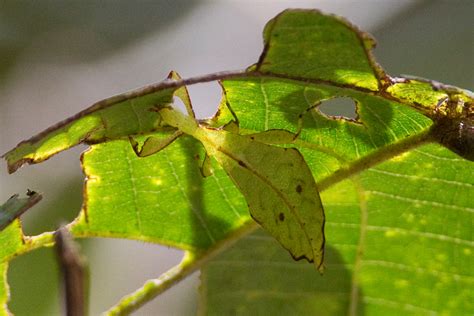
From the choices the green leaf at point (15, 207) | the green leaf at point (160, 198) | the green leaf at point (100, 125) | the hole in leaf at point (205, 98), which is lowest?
the hole in leaf at point (205, 98)

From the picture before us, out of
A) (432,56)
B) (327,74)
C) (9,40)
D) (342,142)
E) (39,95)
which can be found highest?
(327,74)

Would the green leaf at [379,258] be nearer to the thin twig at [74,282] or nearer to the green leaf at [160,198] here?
the green leaf at [160,198]

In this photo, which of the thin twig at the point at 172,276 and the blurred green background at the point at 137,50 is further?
the blurred green background at the point at 137,50

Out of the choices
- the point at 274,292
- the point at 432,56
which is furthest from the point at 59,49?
the point at 274,292

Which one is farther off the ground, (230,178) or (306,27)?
(306,27)

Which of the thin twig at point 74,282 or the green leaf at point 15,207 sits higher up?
the thin twig at point 74,282

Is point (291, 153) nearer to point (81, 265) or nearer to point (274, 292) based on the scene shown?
point (274, 292)

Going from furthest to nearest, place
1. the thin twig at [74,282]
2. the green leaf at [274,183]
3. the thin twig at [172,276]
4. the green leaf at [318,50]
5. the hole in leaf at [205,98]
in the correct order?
the hole in leaf at [205,98] → the thin twig at [172,276] → the green leaf at [274,183] → the green leaf at [318,50] → the thin twig at [74,282]

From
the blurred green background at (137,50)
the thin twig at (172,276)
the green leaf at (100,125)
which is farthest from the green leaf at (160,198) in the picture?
the blurred green background at (137,50)

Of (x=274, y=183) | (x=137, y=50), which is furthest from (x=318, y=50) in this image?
(x=137, y=50)
